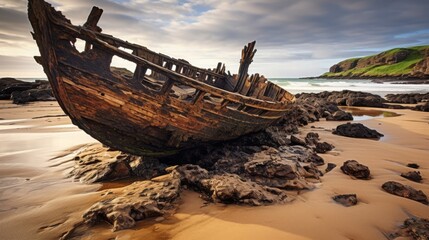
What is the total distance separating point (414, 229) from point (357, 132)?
6.99 metres

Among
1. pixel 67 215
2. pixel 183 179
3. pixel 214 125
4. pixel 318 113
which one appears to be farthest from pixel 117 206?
pixel 318 113

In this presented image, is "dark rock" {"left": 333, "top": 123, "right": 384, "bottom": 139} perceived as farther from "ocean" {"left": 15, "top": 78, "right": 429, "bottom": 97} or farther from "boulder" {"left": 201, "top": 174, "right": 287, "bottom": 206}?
"ocean" {"left": 15, "top": 78, "right": 429, "bottom": 97}

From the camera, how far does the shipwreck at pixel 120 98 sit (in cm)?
442

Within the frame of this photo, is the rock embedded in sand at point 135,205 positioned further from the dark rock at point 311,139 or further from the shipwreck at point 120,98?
the dark rock at point 311,139

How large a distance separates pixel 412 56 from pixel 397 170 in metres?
109

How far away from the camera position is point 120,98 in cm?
480

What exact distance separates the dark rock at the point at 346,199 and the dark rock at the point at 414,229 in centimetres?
72

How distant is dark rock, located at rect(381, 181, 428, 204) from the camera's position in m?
4.19

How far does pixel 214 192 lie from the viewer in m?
4.25

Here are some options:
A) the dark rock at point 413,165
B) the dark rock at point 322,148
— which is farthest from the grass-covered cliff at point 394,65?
the dark rock at point 413,165

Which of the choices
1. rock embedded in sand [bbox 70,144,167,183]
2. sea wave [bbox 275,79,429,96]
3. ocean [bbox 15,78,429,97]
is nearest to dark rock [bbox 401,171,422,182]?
rock embedded in sand [bbox 70,144,167,183]

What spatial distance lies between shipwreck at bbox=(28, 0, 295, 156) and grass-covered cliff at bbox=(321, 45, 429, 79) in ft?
241

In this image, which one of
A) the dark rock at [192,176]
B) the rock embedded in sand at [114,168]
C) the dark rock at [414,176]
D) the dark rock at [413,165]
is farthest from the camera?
the dark rock at [413,165]

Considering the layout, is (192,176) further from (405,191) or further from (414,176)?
(414,176)
